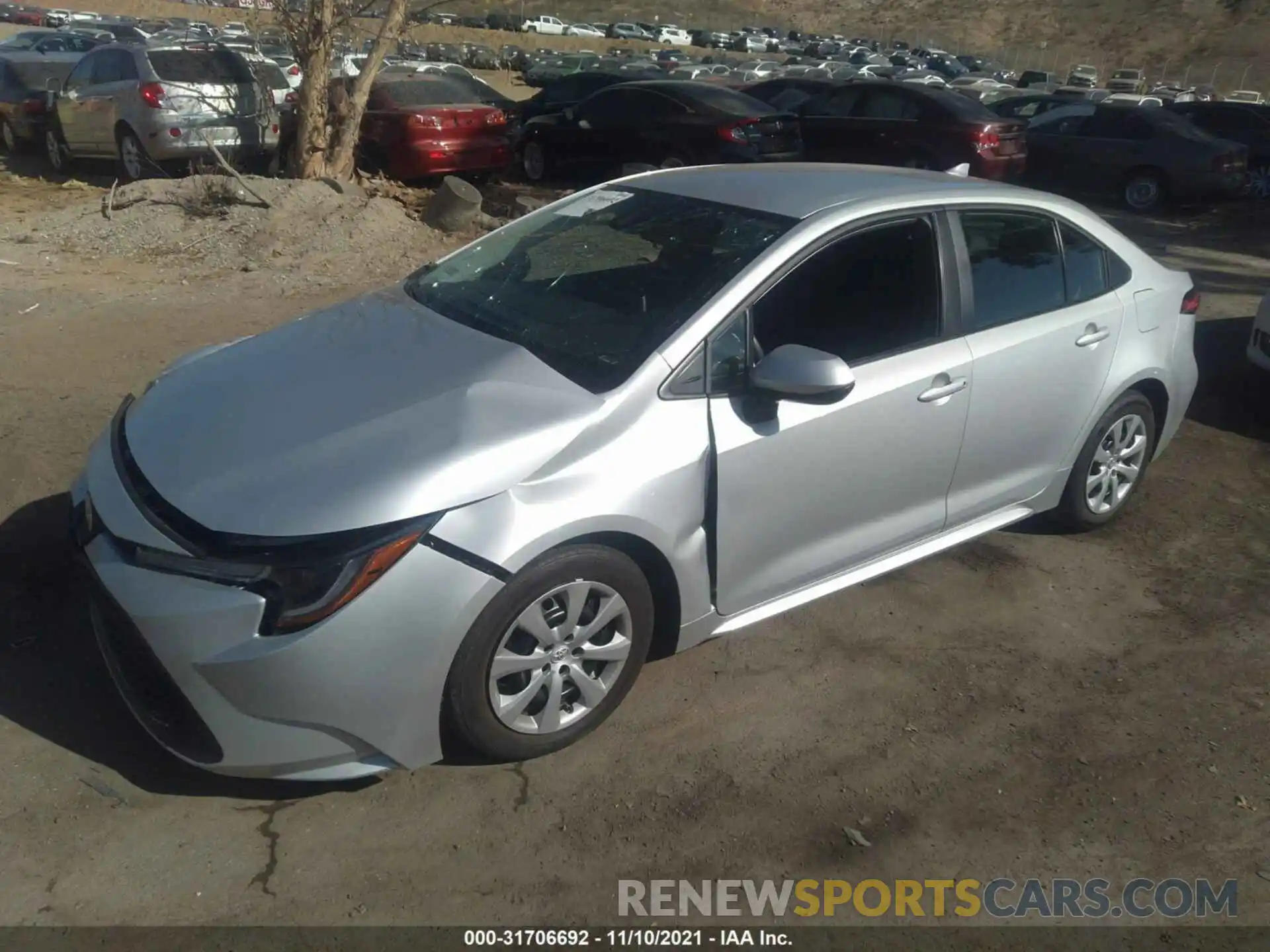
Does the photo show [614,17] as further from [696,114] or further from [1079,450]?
[1079,450]

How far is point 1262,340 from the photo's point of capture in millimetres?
6965

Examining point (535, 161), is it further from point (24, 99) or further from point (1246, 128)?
point (1246, 128)

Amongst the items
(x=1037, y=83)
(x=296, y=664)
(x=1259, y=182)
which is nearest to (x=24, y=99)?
(x=296, y=664)

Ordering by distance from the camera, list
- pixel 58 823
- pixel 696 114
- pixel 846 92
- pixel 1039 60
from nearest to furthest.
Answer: pixel 58 823 < pixel 696 114 < pixel 846 92 < pixel 1039 60

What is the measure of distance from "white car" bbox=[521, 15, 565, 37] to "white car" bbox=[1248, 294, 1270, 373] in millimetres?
54014

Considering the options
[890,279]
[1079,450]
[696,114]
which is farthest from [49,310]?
[696,114]

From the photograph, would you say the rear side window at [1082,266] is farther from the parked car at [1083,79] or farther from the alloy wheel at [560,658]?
the parked car at [1083,79]

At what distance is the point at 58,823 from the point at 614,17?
8664 cm

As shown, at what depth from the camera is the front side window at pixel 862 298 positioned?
3.74 m

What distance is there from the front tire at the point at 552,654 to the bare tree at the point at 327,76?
8.88 meters

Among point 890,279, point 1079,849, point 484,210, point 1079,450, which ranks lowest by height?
point 484,210

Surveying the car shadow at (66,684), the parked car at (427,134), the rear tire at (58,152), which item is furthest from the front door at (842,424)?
the rear tire at (58,152)

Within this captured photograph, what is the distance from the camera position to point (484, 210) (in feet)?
41.1

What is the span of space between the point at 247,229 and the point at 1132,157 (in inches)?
476
